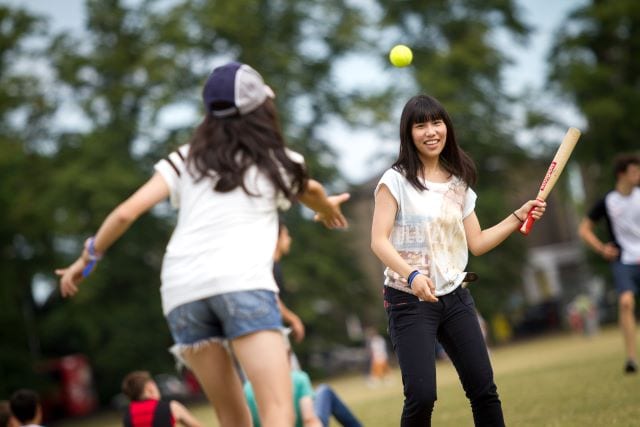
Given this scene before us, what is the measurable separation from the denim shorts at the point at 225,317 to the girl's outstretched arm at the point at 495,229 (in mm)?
1886

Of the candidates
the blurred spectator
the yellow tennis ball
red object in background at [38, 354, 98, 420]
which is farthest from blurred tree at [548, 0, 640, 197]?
the blurred spectator

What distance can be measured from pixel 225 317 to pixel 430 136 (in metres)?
2.02

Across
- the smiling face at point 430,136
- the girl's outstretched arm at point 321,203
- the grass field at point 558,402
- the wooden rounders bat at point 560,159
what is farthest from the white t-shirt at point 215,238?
the grass field at point 558,402

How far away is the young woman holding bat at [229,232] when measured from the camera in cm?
431

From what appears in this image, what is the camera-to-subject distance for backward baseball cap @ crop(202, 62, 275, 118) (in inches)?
176

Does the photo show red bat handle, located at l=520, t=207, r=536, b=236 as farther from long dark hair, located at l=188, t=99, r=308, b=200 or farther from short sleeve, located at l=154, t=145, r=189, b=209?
short sleeve, located at l=154, t=145, r=189, b=209

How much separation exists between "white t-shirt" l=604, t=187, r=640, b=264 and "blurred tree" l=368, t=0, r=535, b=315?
29099 millimetres

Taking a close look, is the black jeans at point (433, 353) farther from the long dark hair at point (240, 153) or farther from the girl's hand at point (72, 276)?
the girl's hand at point (72, 276)

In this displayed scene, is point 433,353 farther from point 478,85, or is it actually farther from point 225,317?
point 478,85

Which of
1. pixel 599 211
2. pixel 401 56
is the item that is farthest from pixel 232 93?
pixel 599 211

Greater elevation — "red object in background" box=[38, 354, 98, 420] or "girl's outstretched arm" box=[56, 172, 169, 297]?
"girl's outstretched arm" box=[56, 172, 169, 297]

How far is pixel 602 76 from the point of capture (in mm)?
41000

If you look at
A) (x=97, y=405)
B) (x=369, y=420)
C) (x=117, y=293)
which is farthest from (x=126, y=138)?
(x=369, y=420)

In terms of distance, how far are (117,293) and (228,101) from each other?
119ft
